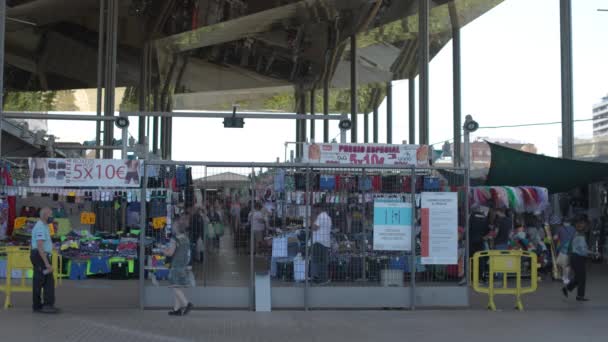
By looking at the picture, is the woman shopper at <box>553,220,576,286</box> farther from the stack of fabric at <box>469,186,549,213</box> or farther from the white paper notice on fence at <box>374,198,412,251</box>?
the white paper notice on fence at <box>374,198,412,251</box>

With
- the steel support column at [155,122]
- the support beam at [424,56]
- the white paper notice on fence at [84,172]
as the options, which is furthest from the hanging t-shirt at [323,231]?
the steel support column at [155,122]

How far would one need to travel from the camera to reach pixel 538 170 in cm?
1808

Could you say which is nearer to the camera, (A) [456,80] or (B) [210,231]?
(B) [210,231]

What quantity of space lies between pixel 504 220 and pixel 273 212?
5.54 m

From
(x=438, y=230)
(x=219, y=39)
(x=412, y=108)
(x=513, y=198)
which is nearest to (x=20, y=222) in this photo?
(x=438, y=230)

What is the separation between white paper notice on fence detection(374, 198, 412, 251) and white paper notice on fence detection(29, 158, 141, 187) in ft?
14.1

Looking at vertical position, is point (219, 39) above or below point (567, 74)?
above

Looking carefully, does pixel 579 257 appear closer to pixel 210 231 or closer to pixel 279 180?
pixel 279 180

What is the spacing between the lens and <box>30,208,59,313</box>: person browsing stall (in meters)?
10.9

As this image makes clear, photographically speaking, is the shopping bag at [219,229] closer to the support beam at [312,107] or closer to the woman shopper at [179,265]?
the woman shopper at [179,265]

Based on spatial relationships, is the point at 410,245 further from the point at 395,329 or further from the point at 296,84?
the point at 296,84

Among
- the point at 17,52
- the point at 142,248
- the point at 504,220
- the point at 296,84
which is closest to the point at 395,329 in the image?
the point at 142,248

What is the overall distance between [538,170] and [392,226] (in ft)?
24.9

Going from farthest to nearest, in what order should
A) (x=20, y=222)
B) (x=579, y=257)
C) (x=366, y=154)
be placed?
(x=20, y=222), (x=579, y=257), (x=366, y=154)
